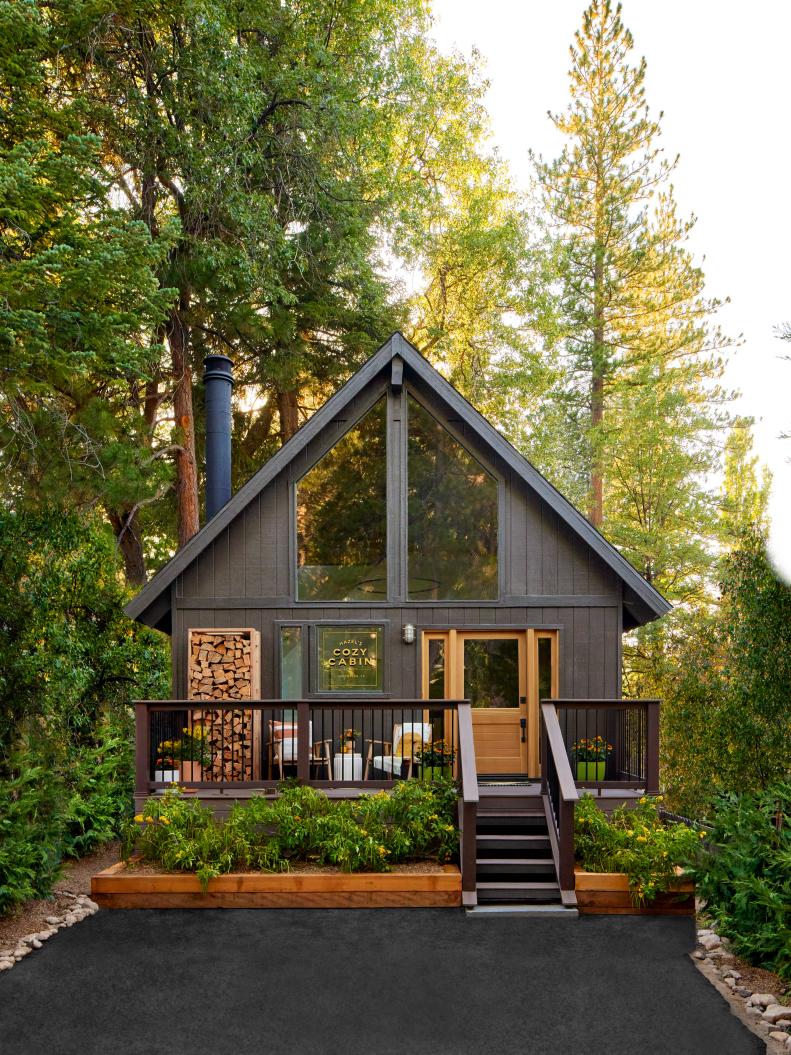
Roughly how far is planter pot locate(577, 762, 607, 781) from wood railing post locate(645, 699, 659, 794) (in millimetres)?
1031

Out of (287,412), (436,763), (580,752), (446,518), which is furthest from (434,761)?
(287,412)

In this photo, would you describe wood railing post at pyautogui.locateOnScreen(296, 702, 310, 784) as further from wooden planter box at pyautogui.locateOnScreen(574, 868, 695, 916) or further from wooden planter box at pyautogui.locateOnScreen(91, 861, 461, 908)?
wooden planter box at pyautogui.locateOnScreen(574, 868, 695, 916)

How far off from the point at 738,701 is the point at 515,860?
3.50m

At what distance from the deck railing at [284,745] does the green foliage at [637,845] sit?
1354 millimetres

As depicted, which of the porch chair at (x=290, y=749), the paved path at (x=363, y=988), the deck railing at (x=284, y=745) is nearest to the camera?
→ the paved path at (x=363, y=988)

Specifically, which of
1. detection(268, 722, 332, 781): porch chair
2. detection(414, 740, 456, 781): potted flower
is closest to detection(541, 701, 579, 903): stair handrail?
detection(414, 740, 456, 781): potted flower

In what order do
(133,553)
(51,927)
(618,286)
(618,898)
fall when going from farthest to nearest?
(618,286)
(133,553)
(618,898)
(51,927)

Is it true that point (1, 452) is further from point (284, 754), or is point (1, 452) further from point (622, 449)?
point (622, 449)

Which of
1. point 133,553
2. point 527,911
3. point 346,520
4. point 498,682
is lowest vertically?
point 527,911

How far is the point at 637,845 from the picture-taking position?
6.54m

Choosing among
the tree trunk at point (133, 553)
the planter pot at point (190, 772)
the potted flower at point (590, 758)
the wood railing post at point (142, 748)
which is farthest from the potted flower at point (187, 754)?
the tree trunk at point (133, 553)

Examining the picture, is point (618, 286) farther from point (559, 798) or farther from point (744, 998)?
point (744, 998)

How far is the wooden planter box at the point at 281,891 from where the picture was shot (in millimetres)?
6281

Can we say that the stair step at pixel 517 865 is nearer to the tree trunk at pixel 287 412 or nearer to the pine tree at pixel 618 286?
the tree trunk at pixel 287 412
